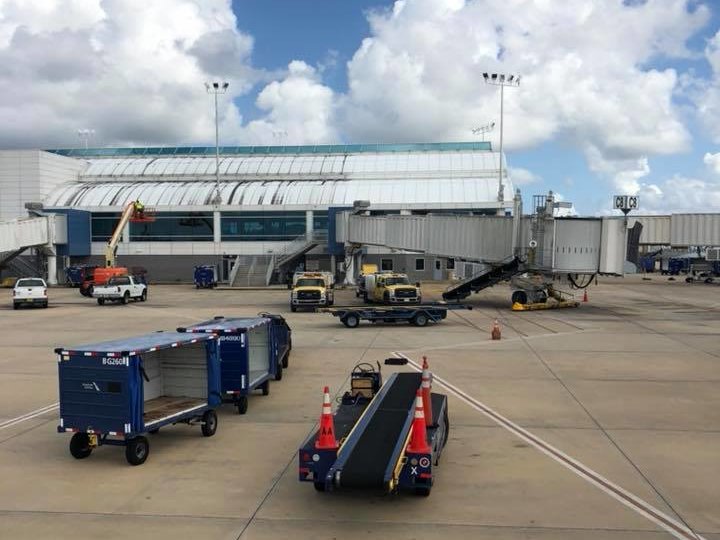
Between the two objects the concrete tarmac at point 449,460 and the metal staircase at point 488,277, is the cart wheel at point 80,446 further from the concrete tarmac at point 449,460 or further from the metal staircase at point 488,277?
the metal staircase at point 488,277

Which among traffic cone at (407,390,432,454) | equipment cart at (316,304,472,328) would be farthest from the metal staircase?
traffic cone at (407,390,432,454)

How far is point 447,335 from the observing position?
92.3ft

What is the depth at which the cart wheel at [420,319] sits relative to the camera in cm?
3115

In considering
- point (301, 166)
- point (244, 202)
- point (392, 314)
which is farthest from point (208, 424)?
point (301, 166)

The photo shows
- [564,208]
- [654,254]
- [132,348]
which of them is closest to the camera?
[132,348]

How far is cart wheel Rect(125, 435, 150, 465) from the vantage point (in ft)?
37.3

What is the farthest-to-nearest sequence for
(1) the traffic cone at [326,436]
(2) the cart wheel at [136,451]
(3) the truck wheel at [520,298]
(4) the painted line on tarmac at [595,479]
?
(3) the truck wheel at [520,298] < (2) the cart wheel at [136,451] < (1) the traffic cone at [326,436] < (4) the painted line on tarmac at [595,479]

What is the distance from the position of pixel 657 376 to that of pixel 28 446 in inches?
637

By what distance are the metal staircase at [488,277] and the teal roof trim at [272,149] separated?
42.4m

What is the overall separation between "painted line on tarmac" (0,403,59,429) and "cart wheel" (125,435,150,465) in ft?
14.1

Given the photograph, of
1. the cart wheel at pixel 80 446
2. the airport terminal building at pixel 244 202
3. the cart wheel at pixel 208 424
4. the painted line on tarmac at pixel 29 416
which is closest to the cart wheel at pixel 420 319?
the painted line on tarmac at pixel 29 416

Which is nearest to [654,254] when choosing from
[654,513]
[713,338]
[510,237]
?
[510,237]

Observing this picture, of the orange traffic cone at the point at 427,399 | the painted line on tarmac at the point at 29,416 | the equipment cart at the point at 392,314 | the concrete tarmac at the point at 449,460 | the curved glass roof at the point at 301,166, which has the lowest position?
the painted line on tarmac at the point at 29,416

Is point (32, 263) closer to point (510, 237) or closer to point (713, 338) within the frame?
point (510, 237)
